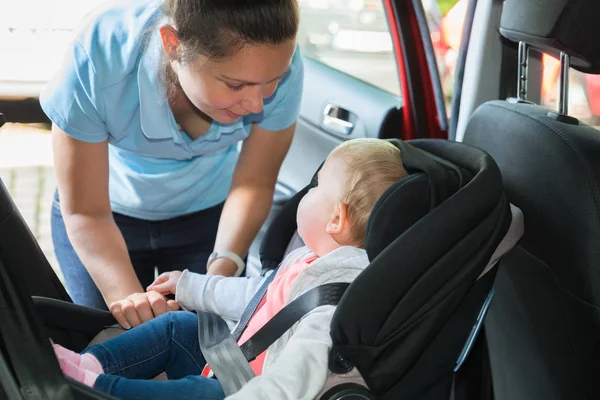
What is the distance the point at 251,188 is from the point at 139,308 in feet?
1.49

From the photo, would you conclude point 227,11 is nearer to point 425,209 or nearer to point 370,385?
point 425,209

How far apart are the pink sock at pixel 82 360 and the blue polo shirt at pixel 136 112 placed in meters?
0.49

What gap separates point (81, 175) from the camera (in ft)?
5.50

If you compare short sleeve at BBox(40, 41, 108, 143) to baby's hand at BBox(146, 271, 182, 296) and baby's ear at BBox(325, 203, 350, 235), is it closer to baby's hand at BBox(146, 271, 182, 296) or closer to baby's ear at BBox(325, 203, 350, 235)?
baby's hand at BBox(146, 271, 182, 296)

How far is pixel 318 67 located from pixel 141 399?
1759 mm

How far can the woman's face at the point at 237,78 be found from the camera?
56.9 inches

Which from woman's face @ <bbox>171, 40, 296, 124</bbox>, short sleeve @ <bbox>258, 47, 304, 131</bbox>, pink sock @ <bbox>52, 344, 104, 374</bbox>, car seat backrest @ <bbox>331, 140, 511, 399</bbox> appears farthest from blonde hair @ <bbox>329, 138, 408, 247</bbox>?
pink sock @ <bbox>52, 344, 104, 374</bbox>

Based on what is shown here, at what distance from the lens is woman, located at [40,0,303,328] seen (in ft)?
4.85

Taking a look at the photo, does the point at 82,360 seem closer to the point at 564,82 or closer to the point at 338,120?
the point at 564,82

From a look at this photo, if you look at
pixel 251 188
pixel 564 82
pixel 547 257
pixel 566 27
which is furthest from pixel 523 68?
pixel 251 188

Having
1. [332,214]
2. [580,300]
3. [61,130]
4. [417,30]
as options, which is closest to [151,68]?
[61,130]

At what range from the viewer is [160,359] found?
1504mm

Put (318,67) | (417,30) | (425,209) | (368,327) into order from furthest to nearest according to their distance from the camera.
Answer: (318,67)
(417,30)
(425,209)
(368,327)

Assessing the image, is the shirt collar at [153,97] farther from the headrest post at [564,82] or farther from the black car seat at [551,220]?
the headrest post at [564,82]
